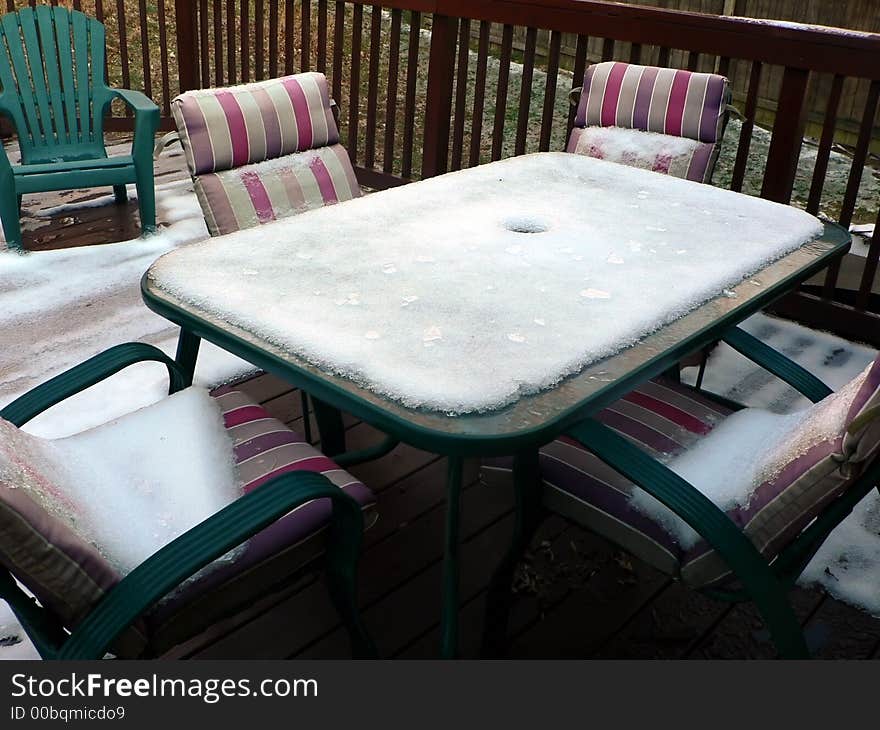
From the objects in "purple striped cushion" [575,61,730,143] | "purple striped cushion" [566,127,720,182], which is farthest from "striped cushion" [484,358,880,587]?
"purple striped cushion" [575,61,730,143]

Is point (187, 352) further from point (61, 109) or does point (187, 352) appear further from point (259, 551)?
point (61, 109)

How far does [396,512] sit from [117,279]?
2055 millimetres

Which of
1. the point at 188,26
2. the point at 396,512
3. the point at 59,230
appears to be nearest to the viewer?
the point at 396,512

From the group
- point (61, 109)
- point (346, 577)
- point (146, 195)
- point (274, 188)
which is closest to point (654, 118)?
point (274, 188)

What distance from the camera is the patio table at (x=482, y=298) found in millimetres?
1451

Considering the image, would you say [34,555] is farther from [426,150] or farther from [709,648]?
[426,150]

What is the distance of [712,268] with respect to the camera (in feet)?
6.51

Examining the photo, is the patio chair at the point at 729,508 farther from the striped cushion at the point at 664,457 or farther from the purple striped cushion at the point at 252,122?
the purple striped cushion at the point at 252,122

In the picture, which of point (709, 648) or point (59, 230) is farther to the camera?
point (59, 230)

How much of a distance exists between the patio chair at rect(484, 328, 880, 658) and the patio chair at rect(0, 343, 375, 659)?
39cm

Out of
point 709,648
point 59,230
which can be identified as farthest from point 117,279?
point 709,648

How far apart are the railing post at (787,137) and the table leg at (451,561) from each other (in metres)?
2.33

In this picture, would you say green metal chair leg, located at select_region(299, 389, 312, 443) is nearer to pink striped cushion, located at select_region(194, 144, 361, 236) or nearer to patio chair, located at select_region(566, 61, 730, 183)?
pink striped cushion, located at select_region(194, 144, 361, 236)

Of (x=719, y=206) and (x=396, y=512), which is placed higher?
(x=719, y=206)
